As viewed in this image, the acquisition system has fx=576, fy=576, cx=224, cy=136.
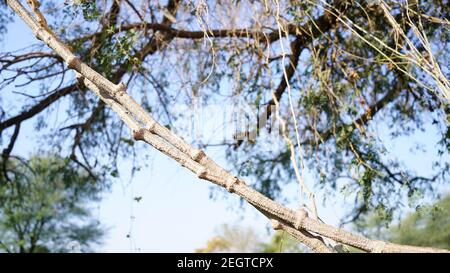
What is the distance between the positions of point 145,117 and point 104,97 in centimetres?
25

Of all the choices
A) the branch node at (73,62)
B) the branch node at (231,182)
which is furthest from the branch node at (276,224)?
the branch node at (73,62)

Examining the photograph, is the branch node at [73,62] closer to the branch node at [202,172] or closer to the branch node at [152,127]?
the branch node at [152,127]

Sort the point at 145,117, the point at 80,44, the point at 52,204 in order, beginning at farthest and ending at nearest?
1. the point at 52,204
2. the point at 80,44
3. the point at 145,117

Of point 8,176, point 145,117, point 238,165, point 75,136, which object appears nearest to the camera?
point 145,117

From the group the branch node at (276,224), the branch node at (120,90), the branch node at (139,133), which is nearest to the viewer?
the branch node at (276,224)

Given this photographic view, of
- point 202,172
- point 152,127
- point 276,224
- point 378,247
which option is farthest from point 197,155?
point 378,247

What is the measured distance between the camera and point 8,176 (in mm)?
6051

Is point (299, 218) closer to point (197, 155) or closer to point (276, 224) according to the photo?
point (276, 224)

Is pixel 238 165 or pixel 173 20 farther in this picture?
pixel 238 165

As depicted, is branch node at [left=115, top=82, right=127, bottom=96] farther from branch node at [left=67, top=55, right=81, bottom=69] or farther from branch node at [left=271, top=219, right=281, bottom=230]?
branch node at [left=271, top=219, right=281, bottom=230]

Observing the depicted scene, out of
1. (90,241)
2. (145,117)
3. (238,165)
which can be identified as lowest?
(145,117)

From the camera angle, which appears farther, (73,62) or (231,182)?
(73,62)
